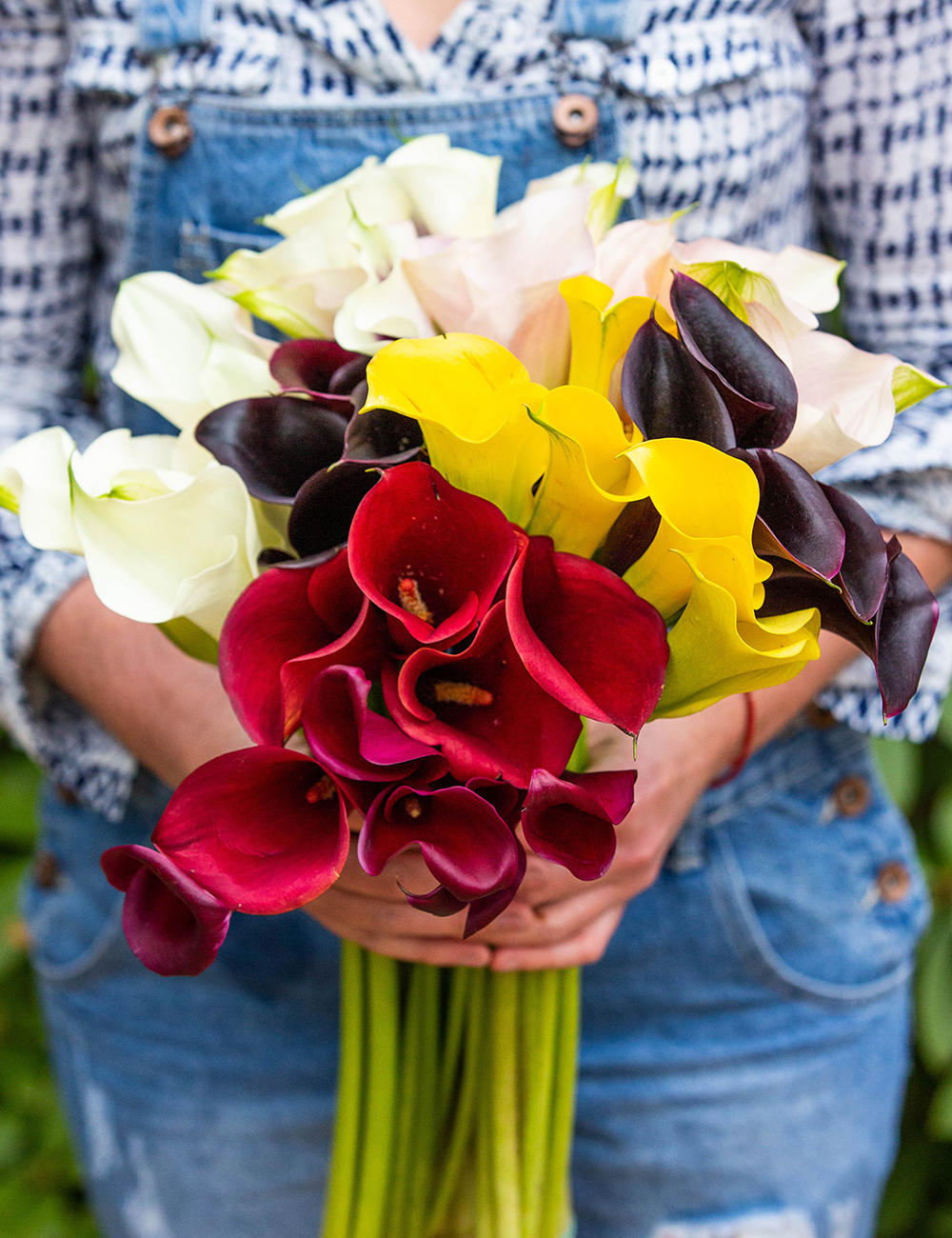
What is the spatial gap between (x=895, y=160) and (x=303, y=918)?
405mm

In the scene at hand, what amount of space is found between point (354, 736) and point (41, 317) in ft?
1.12

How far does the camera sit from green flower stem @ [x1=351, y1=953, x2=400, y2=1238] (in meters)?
0.33

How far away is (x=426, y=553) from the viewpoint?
23cm

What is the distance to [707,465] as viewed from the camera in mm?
208

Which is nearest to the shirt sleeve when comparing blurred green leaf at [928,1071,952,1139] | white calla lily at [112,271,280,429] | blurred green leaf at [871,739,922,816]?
white calla lily at [112,271,280,429]

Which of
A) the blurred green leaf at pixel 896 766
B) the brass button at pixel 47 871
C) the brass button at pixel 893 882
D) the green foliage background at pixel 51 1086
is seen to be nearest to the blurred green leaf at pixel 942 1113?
the green foliage background at pixel 51 1086

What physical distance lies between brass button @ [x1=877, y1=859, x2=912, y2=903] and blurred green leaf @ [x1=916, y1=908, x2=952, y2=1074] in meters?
0.35

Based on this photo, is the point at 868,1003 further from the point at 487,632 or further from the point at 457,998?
the point at 487,632

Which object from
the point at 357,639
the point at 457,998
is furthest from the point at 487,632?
the point at 457,998

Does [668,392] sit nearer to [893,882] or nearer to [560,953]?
[560,953]

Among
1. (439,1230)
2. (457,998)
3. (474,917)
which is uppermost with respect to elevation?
(474,917)

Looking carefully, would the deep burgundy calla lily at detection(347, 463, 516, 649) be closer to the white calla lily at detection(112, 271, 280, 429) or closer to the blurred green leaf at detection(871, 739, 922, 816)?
the white calla lily at detection(112, 271, 280, 429)

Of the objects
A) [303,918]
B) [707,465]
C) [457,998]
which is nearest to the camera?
[707,465]

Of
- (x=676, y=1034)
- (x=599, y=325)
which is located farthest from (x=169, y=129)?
(x=676, y=1034)
